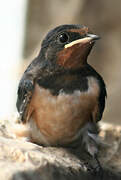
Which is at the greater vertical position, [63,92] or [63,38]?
[63,38]

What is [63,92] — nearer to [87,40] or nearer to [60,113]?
[60,113]

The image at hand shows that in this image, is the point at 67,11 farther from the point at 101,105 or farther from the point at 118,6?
the point at 101,105

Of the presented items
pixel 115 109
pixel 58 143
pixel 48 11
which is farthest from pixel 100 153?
pixel 48 11

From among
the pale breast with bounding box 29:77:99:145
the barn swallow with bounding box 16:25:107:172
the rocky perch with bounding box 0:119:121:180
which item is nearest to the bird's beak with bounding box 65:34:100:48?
the barn swallow with bounding box 16:25:107:172

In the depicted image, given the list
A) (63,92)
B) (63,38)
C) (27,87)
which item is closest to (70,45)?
(63,38)

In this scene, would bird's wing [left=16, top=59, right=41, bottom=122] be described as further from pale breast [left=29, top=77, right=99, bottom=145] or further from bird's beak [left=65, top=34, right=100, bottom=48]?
bird's beak [left=65, top=34, right=100, bottom=48]

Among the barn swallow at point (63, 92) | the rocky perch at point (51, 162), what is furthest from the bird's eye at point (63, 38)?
the rocky perch at point (51, 162)
